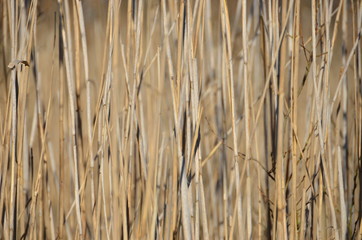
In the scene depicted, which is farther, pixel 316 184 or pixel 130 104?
pixel 316 184

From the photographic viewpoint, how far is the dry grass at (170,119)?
1.17 meters

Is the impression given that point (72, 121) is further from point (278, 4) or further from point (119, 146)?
point (278, 4)

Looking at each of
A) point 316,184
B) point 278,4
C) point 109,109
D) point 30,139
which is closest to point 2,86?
point 30,139

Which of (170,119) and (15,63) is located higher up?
(15,63)

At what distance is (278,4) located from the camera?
127 cm

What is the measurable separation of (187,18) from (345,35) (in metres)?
0.44

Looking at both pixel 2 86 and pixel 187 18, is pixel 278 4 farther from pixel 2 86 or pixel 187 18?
pixel 2 86

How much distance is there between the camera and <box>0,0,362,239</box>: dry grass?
1.17 metres

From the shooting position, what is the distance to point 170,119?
125cm

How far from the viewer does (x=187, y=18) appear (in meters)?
1.14

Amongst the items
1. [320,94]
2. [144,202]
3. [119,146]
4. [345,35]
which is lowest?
[144,202]

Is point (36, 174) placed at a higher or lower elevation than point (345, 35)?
lower

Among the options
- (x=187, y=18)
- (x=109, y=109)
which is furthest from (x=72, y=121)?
(x=187, y=18)

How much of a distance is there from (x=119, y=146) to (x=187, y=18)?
0.31 meters
